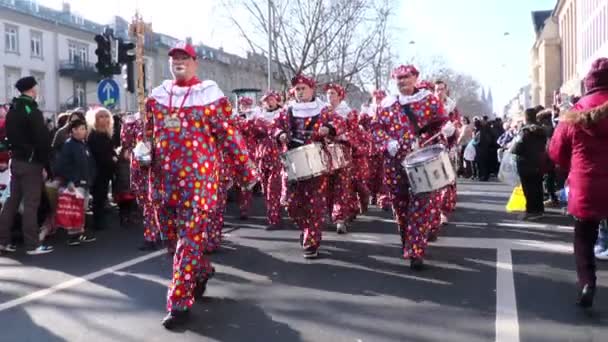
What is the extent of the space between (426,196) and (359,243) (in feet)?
6.47

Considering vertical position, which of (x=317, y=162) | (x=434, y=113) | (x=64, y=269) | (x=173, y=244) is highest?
(x=434, y=113)

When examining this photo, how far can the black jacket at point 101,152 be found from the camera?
9477 millimetres

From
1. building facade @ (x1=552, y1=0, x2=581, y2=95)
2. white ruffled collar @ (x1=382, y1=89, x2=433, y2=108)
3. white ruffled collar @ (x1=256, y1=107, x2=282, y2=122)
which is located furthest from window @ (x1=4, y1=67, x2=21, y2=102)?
white ruffled collar @ (x1=382, y1=89, x2=433, y2=108)

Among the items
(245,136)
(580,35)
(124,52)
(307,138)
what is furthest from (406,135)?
(580,35)

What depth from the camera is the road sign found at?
1438cm

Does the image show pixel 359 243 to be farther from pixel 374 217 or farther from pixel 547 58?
pixel 547 58

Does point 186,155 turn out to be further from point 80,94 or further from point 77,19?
point 77,19

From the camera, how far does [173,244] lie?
207 inches

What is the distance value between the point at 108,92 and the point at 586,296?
460 inches

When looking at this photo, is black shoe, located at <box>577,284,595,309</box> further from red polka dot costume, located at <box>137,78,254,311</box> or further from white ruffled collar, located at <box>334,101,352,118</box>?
white ruffled collar, located at <box>334,101,352,118</box>

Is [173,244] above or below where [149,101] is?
below

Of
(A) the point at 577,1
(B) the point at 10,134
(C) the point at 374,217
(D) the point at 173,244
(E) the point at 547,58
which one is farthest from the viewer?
(E) the point at 547,58

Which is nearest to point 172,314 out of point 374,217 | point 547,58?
point 374,217

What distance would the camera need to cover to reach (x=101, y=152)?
952cm
